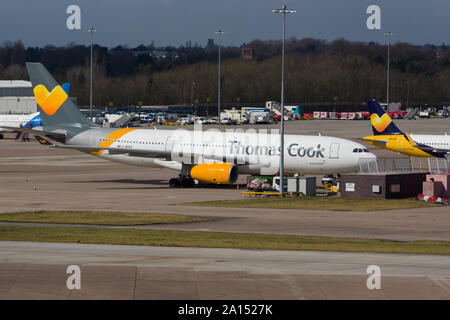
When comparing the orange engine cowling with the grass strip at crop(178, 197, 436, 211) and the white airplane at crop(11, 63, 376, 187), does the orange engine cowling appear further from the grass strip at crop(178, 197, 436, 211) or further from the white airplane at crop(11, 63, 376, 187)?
the grass strip at crop(178, 197, 436, 211)

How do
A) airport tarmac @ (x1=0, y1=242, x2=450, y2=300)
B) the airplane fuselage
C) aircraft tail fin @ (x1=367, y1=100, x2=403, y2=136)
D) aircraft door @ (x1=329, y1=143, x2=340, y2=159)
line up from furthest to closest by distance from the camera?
aircraft tail fin @ (x1=367, y1=100, x2=403, y2=136) < the airplane fuselage < aircraft door @ (x1=329, y1=143, x2=340, y2=159) < airport tarmac @ (x1=0, y1=242, x2=450, y2=300)

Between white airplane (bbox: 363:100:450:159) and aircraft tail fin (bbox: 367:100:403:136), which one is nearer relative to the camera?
white airplane (bbox: 363:100:450:159)

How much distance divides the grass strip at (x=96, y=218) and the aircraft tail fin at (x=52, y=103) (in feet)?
82.6

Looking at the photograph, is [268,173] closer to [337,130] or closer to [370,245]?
[370,245]

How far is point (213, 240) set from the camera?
110ft

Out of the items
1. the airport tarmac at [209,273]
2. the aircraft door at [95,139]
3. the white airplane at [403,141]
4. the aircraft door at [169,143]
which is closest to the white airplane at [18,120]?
the aircraft door at [95,139]

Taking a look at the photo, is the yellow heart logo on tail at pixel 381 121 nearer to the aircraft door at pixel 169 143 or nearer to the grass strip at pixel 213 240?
the aircraft door at pixel 169 143

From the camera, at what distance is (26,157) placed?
9512 centimetres

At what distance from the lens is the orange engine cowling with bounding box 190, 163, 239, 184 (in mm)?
58956

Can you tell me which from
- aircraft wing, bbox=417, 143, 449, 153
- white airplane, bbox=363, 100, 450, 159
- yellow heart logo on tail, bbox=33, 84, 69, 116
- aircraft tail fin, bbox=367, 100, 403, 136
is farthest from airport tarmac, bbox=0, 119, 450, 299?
aircraft tail fin, bbox=367, 100, 403, 136

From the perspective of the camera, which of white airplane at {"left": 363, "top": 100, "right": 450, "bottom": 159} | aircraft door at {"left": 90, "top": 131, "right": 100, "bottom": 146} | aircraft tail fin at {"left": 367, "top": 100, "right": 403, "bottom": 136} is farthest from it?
aircraft tail fin at {"left": 367, "top": 100, "right": 403, "bottom": 136}

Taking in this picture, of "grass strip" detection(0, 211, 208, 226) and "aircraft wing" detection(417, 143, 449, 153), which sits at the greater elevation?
"aircraft wing" detection(417, 143, 449, 153)

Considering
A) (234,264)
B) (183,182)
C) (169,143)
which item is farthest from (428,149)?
(234,264)
